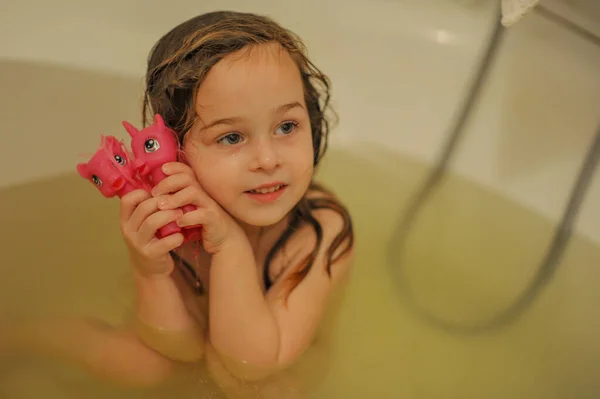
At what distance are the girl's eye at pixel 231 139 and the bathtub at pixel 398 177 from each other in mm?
390

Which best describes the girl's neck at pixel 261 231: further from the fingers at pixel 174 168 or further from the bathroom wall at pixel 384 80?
the bathroom wall at pixel 384 80

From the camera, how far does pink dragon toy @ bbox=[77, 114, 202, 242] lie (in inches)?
26.1

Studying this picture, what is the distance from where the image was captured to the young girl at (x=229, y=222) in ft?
2.20

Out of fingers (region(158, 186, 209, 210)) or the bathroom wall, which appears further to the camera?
the bathroom wall

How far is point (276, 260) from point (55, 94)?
0.58 meters

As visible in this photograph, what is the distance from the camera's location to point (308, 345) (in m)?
0.87

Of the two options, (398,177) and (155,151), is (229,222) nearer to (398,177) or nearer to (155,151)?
(155,151)

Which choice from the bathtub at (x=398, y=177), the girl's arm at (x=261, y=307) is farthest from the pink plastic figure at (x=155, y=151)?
the bathtub at (x=398, y=177)

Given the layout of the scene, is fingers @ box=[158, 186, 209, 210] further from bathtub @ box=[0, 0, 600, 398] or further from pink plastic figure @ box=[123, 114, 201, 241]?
bathtub @ box=[0, 0, 600, 398]

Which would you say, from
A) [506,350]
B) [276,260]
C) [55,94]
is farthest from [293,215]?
[55,94]

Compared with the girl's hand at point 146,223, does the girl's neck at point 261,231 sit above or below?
below

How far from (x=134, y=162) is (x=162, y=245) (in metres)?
0.10

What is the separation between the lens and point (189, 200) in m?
0.68

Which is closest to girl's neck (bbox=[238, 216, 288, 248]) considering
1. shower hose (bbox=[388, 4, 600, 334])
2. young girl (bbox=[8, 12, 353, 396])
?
young girl (bbox=[8, 12, 353, 396])
